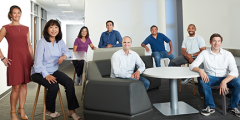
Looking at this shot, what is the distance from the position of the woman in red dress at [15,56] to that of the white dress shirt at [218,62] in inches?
94.0

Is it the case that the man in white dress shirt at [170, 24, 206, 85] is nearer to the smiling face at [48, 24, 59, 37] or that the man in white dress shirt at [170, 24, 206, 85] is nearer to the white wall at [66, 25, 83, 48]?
the smiling face at [48, 24, 59, 37]

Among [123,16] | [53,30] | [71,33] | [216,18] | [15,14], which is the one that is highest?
[71,33]

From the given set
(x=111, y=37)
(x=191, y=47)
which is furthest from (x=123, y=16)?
(x=191, y=47)

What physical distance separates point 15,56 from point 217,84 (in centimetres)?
290

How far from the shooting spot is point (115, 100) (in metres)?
1.92

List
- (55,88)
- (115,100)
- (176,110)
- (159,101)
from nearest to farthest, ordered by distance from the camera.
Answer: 1. (115,100)
2. (55,88)
3. (176,110)
4. (159,101)

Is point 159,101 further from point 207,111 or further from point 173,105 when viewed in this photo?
point 207,111

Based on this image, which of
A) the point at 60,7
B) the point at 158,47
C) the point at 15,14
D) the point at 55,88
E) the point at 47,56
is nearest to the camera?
the point at 55,88

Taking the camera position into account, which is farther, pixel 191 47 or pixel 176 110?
pixel 191 47

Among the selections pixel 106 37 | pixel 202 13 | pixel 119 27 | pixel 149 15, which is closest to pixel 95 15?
pixel 119 27

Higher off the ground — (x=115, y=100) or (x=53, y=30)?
(x=53, y=30)

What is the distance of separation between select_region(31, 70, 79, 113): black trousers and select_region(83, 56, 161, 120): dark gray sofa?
542 millimetres

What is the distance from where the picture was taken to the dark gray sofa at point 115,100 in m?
1.88

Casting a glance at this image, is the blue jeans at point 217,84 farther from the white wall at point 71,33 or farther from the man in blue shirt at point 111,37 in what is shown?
the white wall at point 71,33
